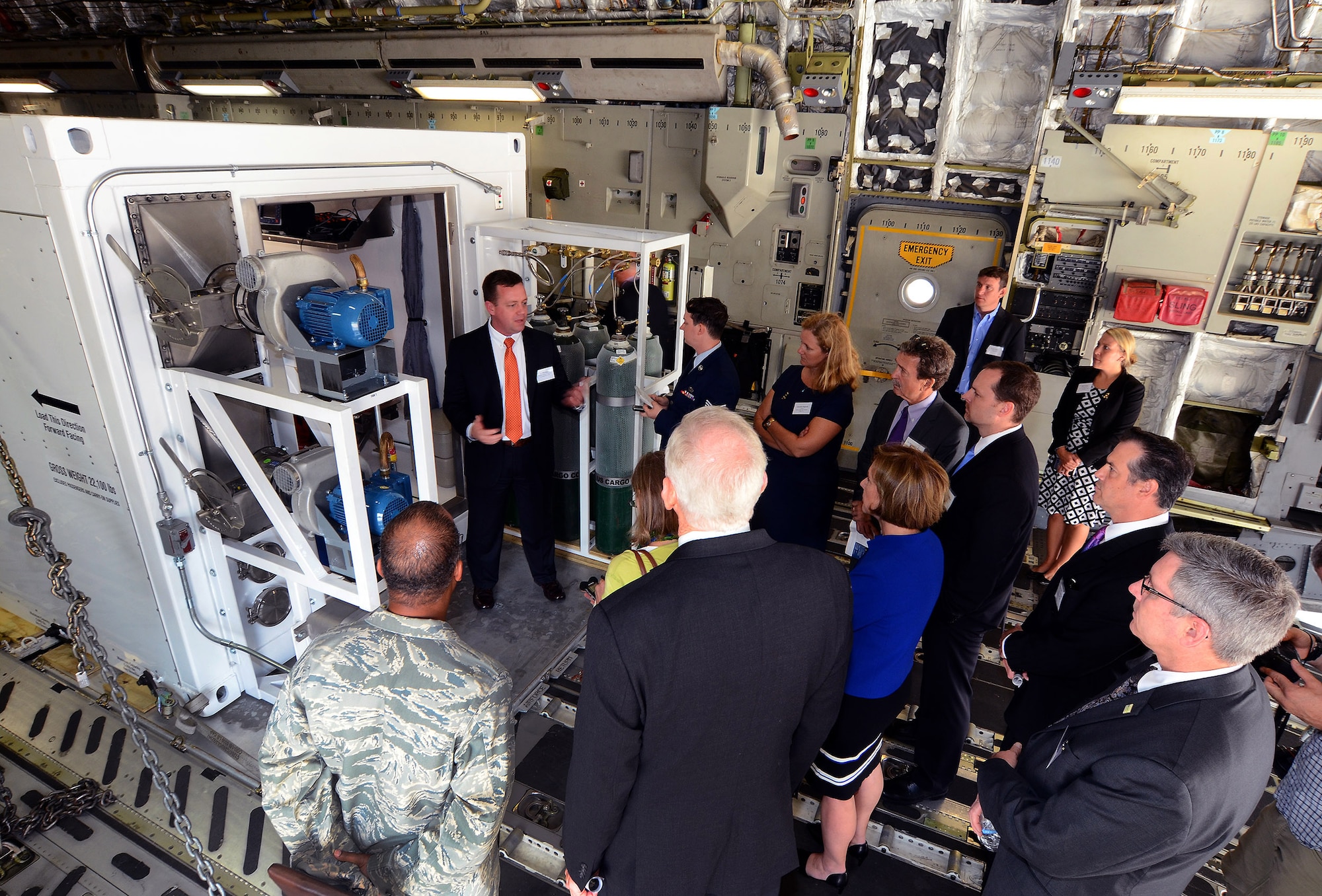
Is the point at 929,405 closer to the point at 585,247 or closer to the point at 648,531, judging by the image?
the point at 648,531

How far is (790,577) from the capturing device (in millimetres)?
1594

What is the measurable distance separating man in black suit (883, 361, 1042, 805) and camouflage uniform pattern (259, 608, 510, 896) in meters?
1.61

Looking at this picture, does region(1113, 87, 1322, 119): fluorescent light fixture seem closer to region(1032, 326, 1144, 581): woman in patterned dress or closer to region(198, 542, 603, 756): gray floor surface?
region(1032, 326, 1144, 581): woman in patterned dress

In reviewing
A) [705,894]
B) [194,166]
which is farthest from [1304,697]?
[194,166]

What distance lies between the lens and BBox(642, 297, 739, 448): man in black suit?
363cm

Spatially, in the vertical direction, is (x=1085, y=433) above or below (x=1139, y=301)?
below

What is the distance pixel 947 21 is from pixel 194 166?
16.6 feet

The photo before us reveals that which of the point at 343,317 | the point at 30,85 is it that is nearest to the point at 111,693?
the point at 343,317

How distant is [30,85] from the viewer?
9.26 metres

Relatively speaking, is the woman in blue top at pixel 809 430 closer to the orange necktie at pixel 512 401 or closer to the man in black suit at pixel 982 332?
the orange necktie at pixel 512 401

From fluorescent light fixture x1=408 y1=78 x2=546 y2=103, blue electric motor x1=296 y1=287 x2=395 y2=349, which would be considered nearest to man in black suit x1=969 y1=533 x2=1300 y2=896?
blue electric motor x1=296 y1=287 x2=395 y2=349

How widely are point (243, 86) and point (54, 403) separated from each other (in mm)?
7069

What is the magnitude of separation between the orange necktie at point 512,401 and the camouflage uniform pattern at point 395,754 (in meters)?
2.05

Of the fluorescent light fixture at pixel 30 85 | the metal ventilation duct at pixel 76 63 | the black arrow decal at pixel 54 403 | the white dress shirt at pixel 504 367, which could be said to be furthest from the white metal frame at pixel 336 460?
the fluorescent light fixture at pixel 30 85
